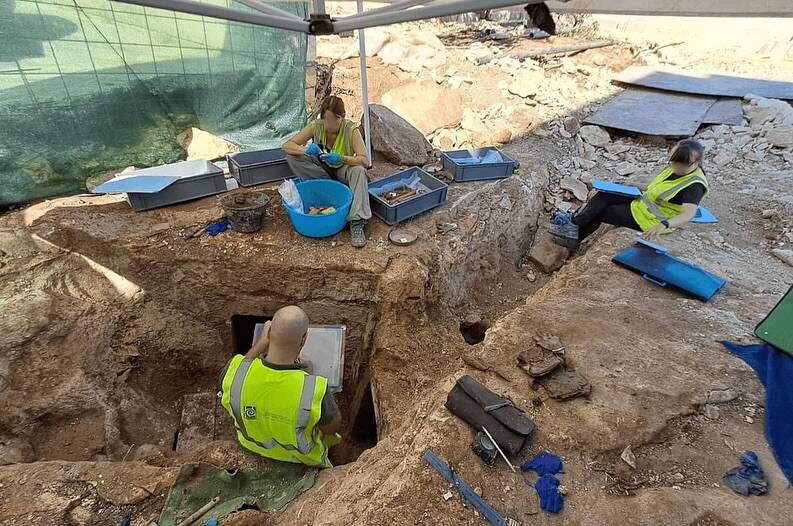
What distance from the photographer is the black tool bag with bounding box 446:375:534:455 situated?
2.28 m

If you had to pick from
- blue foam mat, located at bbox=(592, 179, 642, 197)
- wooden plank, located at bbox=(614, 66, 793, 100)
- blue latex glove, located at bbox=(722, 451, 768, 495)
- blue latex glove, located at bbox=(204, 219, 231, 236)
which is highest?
wooden plank, located at bbox=(614, 66, 793, 100)

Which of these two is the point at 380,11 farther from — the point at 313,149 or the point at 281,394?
the point at 281,394

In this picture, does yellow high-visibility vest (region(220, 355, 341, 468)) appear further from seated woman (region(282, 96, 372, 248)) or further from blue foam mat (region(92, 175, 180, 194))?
blue foam mat (region(92, 175, 180, 194))

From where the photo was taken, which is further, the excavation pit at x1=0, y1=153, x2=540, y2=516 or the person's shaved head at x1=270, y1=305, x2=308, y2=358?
the excavation pit at x1=0, y1=153, x2=540, y2=516

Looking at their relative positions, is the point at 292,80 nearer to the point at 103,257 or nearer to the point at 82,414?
the point at 103,257

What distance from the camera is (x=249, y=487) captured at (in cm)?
254

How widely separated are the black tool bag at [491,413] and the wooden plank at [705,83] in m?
8.61

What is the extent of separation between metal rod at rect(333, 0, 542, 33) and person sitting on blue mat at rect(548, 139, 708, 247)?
2486 millimetres

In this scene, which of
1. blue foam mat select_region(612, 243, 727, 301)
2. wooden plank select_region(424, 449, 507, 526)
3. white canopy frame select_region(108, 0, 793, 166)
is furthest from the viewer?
blue foam mat select_region(612, 243, 727, 301)

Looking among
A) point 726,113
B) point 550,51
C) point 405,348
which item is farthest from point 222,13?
point 550,51

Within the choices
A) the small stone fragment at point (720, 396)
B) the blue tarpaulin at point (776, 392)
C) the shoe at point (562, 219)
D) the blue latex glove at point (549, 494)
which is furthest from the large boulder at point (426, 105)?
the blue latex glove at point (549, 494)

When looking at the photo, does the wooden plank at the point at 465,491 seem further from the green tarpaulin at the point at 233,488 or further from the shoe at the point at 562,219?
the shoe at the point at 562,219

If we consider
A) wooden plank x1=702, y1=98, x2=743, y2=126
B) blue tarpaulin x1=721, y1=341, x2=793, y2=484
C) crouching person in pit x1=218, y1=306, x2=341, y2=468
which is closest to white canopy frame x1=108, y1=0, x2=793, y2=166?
crouching person in pit x1=218, y1=306, x2=341, y2=468

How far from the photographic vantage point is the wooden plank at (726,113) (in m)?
7.09
